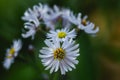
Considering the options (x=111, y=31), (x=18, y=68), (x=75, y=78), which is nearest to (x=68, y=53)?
(x=75, y=78)

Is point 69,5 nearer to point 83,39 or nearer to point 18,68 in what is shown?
point 83,39

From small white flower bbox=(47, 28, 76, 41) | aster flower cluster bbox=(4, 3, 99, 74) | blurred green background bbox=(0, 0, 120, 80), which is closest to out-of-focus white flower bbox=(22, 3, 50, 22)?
aster flower cluster bbox=(4, 3, 99, 74)

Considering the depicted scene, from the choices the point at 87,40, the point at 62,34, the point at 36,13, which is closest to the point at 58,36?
the point at 62,34

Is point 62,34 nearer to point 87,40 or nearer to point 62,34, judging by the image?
point 62,34

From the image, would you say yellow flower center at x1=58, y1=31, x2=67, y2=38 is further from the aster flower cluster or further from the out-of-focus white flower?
the out-of-focus white flower

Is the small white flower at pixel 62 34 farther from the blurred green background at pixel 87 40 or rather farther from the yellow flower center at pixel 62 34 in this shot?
the blurred green background at pixel 87 40

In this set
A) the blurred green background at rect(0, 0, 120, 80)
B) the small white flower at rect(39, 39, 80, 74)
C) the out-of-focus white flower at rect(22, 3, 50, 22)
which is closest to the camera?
the small white flower at rect(39, 39, 80, 74)

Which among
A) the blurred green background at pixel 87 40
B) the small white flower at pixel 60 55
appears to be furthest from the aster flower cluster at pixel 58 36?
the blurred green background at pixel 87 40
